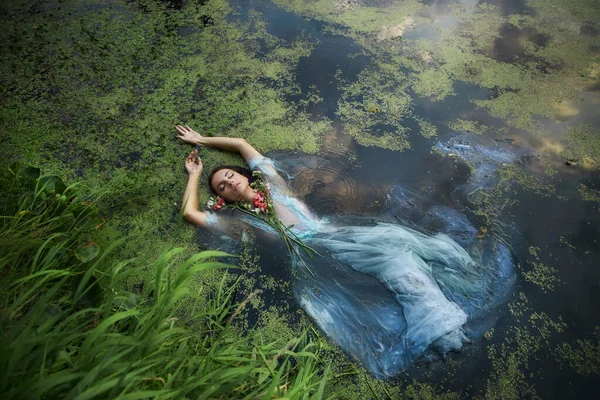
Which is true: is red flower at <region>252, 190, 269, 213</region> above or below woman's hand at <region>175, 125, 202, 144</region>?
below

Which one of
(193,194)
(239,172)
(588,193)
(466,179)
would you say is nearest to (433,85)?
(466,179)

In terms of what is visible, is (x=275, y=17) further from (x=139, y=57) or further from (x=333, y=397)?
(x=333, y=397)

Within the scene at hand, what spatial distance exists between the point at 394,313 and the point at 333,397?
44cm

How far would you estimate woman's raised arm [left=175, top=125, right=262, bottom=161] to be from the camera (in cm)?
229

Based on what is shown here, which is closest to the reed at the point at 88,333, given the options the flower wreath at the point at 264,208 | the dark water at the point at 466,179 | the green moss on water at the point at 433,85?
the flower wreath at the point at 264,208

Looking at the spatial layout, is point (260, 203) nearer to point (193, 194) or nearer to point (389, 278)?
point (193, 194)

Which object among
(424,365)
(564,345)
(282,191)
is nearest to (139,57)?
(282,191)

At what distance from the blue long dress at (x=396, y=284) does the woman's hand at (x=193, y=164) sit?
1.11 feet

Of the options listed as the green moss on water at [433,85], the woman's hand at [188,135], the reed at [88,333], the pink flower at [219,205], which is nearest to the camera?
the reed at [88,333]

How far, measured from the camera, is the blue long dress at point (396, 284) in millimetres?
1566

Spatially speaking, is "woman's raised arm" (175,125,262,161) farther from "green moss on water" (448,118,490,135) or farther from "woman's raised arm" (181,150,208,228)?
"green moss on water" (448,118,490,135)

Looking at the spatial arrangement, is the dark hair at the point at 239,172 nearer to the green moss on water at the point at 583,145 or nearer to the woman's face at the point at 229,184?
the woman's face at the point at 229,184

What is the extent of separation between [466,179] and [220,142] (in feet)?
4.84

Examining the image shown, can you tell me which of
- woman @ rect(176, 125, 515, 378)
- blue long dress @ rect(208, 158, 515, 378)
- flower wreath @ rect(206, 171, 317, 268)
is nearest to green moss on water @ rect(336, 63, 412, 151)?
woman @ rect(176, 125, 515, 378)
